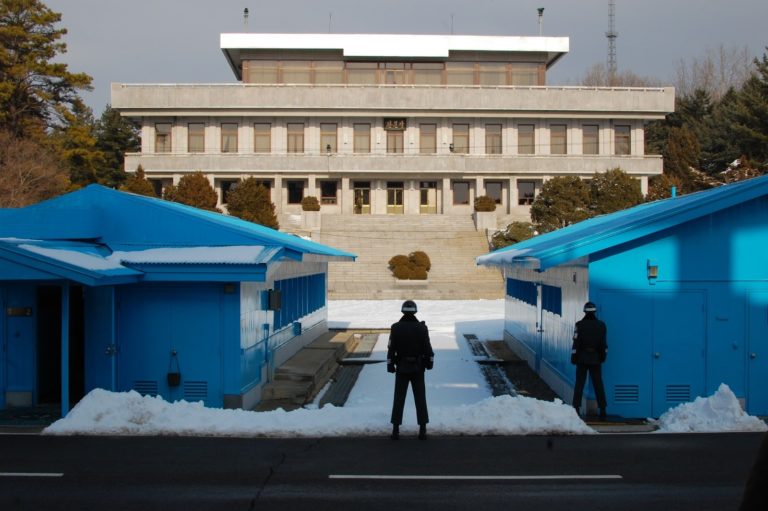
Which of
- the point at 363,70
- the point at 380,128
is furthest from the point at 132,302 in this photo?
the point at 363,70

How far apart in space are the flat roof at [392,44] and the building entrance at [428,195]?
10986mm

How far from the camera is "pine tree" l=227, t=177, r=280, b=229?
163 ft

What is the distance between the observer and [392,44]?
6788 centimetres

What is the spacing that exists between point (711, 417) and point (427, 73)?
59473 mm

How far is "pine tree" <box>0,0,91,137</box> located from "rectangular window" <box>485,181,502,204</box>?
105 ft

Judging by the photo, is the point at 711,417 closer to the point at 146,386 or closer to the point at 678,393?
the point at 678,393

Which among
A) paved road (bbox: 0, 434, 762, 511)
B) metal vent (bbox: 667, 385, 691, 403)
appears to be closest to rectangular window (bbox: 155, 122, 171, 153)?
paved road (bbox: 0, 434, 762, 511)

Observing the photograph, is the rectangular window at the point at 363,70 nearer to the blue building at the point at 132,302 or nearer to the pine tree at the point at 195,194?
the pine tree at the point at 195,194

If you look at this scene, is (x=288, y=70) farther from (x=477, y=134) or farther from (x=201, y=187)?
(x=201, y=187)

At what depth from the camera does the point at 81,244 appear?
14641 millimetres

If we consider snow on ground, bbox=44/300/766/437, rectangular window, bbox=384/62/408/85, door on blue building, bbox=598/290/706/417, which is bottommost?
snow on ground, bbox=44/300/766/437

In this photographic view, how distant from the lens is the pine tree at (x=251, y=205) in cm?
4969

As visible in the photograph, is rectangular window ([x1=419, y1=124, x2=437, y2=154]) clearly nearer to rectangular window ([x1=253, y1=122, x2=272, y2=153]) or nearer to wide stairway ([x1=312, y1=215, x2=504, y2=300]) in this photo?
wide stairway ([x1=312, y1=215, x2=504, y2=300])

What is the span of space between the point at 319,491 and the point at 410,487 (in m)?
1.00
